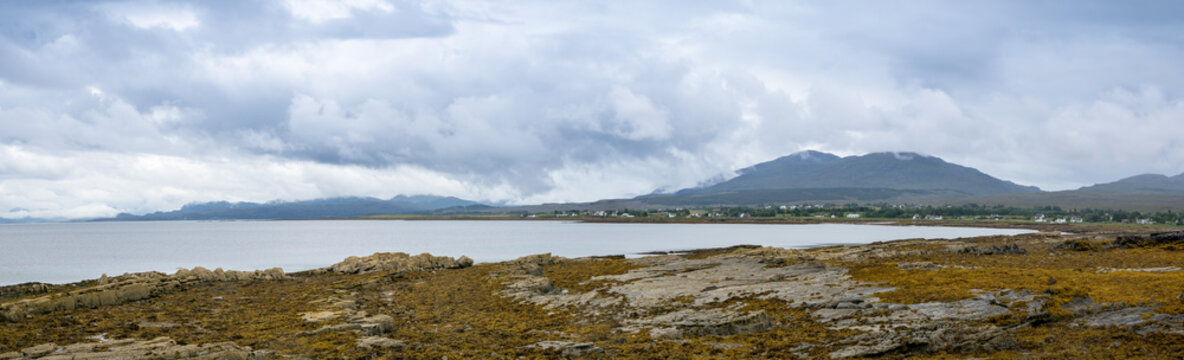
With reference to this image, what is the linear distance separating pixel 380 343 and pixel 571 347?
572cm

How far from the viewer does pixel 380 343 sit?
19562mm

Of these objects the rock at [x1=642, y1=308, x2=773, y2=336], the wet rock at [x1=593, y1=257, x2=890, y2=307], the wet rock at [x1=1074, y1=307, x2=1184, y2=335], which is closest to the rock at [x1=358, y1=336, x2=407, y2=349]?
the rock at [x1=642, y1=308, x2=773, y2=336]

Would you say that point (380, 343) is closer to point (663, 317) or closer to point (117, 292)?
point (663, 317)

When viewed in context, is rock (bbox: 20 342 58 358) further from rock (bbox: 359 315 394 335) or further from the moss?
the moss

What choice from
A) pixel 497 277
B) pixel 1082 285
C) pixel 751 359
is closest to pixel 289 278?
A: pixel 497 277

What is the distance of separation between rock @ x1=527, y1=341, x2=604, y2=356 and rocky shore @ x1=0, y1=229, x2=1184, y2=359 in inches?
2.5

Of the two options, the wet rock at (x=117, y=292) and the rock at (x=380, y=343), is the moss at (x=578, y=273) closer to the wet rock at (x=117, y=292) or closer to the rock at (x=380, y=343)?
the rock at (x=380, y=343)

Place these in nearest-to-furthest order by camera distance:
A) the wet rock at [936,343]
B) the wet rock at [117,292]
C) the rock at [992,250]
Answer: the wet rock at [936,343] < the wet rock at [117,292] < the rock at [992,250]

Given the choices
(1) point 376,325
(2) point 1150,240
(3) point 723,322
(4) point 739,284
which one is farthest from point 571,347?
(2) point 1150,240

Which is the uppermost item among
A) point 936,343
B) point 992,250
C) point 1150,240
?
point 1150,240

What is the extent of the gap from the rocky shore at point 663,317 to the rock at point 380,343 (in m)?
0.06

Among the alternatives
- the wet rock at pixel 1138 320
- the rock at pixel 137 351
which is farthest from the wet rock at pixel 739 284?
the rock at pixel 137 351

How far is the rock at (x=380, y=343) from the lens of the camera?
19312 millimetres

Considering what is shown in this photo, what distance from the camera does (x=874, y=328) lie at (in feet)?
59.5
